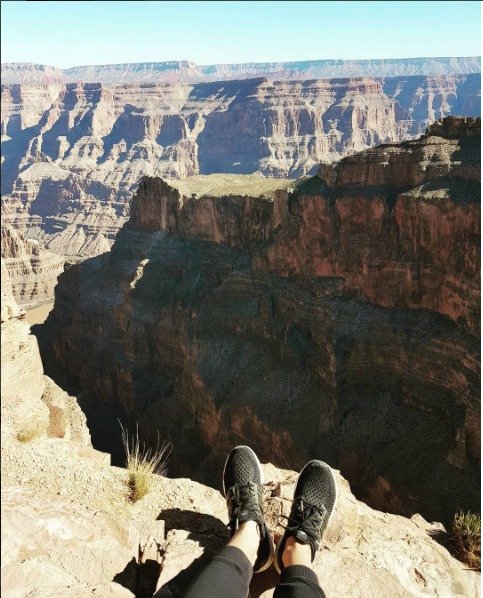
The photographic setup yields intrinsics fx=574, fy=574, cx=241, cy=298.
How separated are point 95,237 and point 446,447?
9186 cm

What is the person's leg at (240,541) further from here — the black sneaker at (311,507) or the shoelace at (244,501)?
the black sneaker at (311,507)

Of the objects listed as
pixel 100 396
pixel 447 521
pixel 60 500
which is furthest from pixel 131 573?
pixel 100 396

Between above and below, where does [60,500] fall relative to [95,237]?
below

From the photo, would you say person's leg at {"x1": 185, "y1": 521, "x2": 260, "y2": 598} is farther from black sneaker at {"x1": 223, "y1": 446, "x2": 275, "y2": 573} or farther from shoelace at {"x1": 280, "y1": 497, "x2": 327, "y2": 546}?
shoelace at {"x1": 280, "y1": 497, "x2": 327, "y2": 546}

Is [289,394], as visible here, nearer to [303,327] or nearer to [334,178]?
[303,327]

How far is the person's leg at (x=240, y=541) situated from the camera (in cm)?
652

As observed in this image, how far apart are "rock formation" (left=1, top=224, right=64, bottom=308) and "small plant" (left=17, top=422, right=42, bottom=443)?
192 ft

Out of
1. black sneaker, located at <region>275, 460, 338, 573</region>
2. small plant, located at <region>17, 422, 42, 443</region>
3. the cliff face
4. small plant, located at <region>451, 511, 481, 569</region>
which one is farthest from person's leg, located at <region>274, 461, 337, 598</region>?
the cliff face

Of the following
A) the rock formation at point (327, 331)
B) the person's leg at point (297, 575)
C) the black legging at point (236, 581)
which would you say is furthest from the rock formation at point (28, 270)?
the black legging at point (236, 581)

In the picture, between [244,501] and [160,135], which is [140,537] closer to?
[244,501]

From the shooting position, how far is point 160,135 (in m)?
158

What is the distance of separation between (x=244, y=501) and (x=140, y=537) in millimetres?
1747

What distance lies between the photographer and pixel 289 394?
1216 inches

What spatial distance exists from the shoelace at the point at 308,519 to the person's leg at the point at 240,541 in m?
0.46
